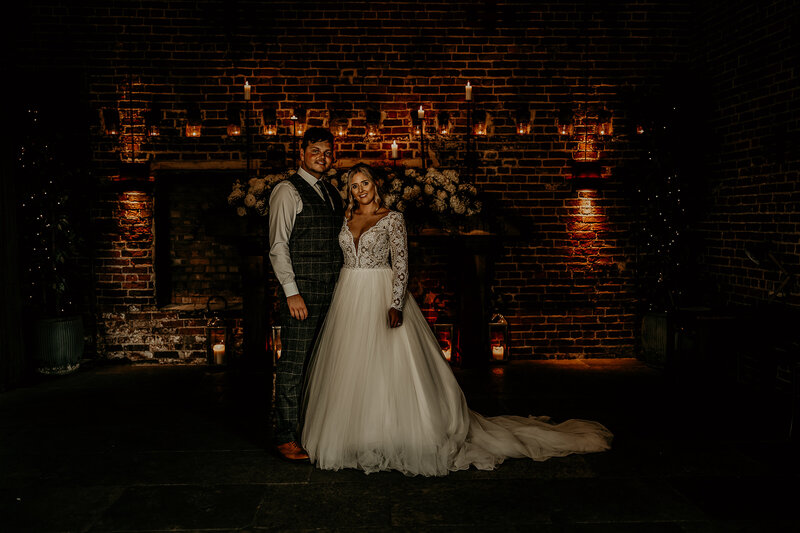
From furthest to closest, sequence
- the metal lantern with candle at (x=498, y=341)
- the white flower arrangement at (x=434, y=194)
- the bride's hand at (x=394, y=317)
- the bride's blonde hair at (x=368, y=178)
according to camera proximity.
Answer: the metal lantern with candle at (x=498, y=341) < the white flower arrangement at (x=434, y=194) < the bride's blonde hair at (x=368, y=178) < the bride's hand at (x=394, y=317)

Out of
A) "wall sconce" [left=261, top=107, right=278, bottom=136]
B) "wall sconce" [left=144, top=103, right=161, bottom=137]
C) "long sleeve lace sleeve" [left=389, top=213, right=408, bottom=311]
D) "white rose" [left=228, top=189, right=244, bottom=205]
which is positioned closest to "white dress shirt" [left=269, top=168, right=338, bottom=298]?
"long sleeve lace sleeve" [left=389, top=213, right=408, bottom=311]

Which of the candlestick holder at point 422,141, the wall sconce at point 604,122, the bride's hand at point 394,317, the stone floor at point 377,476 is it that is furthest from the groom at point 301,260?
the wall sconce at point 604,122

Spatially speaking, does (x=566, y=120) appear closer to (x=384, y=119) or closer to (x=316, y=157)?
(x=384, y=119)

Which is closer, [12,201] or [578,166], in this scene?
[12,201]

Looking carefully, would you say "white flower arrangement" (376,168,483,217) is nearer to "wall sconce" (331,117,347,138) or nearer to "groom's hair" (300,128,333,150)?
"wall sconce" (331,117,347,138)

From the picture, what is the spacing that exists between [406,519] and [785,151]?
4.22 metres

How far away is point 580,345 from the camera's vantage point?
21.9ft

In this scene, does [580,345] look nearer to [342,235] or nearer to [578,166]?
[578,166]

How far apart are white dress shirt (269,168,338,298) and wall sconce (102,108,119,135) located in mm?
2925

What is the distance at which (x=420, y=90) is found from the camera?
6.55m

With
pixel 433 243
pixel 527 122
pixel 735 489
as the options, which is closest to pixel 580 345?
pixel 433 243

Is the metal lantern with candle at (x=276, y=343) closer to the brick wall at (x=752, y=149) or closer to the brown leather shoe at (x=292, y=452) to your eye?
the brown leather shoe at (x=292, y=452)

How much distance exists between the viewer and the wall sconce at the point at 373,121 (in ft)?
19.7

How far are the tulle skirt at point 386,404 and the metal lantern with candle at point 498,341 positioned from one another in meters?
2.17
